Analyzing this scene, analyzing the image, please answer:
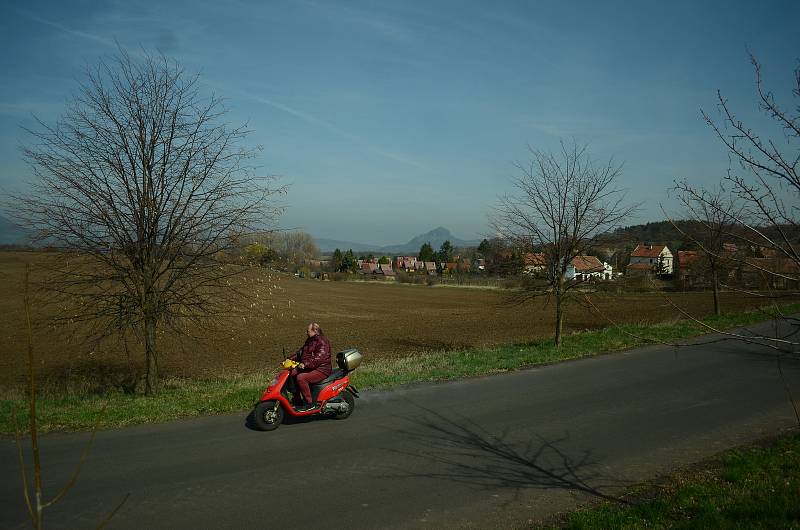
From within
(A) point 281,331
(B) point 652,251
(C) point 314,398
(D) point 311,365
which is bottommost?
(A) point 281,331

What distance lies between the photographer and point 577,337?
63.4ft

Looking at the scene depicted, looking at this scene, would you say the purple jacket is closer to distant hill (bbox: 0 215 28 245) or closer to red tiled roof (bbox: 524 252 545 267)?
distant hill (bbox: 0 215 28 245)

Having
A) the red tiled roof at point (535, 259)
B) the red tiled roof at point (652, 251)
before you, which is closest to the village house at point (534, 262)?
the red tiled roof at point (535, 259)

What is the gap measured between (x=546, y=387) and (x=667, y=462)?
4537 millimetres

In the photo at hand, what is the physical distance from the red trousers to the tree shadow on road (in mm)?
1584

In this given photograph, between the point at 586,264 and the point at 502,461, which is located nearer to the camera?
the point at 502,461

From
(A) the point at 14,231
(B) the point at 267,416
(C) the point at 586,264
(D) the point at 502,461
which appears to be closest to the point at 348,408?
(B) the point at 267,416

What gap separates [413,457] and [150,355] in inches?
296

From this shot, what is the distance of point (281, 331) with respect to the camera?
104 feet

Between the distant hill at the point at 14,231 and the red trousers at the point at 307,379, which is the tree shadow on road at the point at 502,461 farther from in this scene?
the distant hill at the point at 14,231

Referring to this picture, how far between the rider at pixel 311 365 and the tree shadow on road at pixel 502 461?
5.24 feet

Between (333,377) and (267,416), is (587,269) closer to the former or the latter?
(333,377)

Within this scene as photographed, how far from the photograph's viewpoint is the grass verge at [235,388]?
8.87 meters

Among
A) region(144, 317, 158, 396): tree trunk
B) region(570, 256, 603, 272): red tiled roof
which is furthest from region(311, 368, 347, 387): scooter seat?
region(570, 256, 603, 272): red tiled roof
